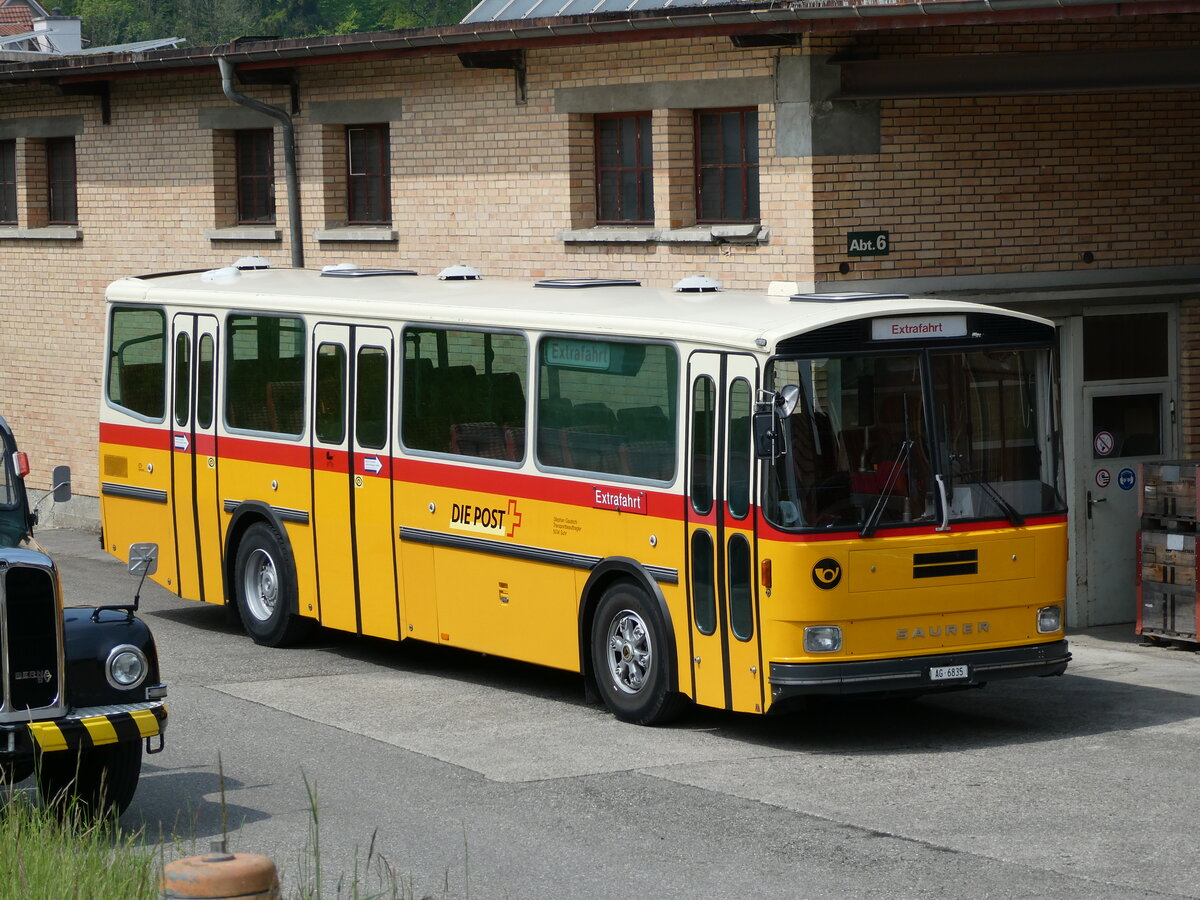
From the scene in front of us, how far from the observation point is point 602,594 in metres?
12.7

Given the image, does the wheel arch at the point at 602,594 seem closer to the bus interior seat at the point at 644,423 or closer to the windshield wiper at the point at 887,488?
the bus interior seat at the point at 644,423

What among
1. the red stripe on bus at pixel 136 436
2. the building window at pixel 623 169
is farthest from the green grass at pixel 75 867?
the building window at pixel 623 169

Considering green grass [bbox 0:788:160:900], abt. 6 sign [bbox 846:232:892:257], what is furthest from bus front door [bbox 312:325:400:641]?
green grass [bbox 0:788:160:900]

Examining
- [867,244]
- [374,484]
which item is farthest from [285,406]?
[867,244]

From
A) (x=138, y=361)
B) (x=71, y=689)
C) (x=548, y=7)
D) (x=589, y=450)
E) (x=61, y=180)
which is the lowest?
(x=71, y=689)

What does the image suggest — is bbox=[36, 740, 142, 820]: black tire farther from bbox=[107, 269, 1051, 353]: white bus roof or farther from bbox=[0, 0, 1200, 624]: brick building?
bbox=[0, 0, 1200, 624]: brick building

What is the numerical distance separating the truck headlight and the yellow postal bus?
349 cm

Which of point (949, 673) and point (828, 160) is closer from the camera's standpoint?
point (949, 673)

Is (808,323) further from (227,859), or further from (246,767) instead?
(227,859)

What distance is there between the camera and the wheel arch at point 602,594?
12.0 m

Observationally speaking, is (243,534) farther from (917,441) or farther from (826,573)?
(917,441)

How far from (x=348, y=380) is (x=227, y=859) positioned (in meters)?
9.18

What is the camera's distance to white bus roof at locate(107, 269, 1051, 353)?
11.7m

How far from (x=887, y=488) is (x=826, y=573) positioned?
640mm
